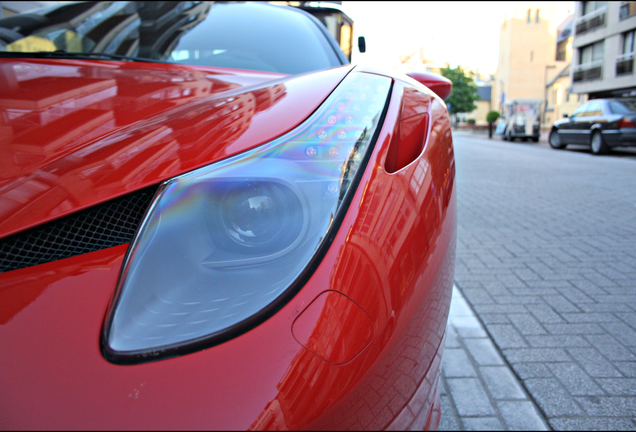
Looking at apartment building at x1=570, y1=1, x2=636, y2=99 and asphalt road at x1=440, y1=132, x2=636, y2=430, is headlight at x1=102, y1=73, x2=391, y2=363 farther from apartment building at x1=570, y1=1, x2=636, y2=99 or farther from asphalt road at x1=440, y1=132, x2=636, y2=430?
apartment building at x1=570, y1=1, x2=636, y2=99

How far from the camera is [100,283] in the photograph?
29.9 inches

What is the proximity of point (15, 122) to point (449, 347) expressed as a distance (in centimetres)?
207

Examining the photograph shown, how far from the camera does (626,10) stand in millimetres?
21953

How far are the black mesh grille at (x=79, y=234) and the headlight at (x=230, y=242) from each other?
5 cm

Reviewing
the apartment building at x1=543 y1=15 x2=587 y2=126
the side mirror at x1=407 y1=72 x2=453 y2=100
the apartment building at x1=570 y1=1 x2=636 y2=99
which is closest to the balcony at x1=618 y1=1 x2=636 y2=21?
the apartment building at x1=570 y1=1 x2=636 y2=99

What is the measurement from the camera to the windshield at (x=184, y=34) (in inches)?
81.8

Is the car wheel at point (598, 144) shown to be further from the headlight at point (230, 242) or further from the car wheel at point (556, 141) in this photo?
the headlight at point (230, 242)

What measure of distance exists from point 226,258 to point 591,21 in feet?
114

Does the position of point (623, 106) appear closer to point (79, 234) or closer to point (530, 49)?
point (79, 234)

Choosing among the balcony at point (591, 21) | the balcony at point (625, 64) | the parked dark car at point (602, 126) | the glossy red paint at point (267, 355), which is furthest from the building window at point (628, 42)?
the glossy red paint at point (267, 355)

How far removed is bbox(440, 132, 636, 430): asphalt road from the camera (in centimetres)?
166

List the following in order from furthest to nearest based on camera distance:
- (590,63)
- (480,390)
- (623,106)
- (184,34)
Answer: (590,63) < (623,106) < (184,34) < (480,390)

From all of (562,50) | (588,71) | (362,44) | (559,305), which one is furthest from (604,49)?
(559,305)

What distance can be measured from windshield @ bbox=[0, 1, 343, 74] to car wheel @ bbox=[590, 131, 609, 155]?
12.6 meters
